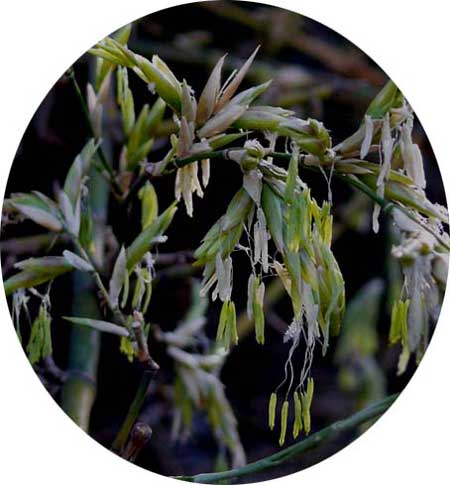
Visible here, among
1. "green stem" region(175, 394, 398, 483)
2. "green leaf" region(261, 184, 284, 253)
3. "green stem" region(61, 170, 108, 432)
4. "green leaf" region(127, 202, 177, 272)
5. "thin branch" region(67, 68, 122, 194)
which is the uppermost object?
"thin branch" region(67, 68, 122, 194)

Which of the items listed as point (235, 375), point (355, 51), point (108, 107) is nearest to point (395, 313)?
point (235, 375)

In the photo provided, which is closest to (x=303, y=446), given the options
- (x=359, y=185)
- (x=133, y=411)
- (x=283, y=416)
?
(x=283, y=416)

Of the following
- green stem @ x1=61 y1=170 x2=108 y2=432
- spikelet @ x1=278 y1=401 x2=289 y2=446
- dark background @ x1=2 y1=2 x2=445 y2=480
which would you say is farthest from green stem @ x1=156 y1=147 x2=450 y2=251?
spikelet @ x1=278 y1=401 x2=289 y2=446

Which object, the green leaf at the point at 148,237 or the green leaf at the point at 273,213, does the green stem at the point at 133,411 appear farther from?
the green leaf at the point at 273,213

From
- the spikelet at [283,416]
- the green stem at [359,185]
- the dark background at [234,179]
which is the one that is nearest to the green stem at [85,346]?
the dark background at [234,179]

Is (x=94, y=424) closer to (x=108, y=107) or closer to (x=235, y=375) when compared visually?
(x=235, y=375)

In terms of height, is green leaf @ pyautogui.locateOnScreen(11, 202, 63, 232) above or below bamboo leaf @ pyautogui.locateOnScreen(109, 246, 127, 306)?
above

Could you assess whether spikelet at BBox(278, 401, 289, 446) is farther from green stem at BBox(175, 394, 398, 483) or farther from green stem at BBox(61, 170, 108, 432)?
green stem at BBox(61, 170, 108, 432)
